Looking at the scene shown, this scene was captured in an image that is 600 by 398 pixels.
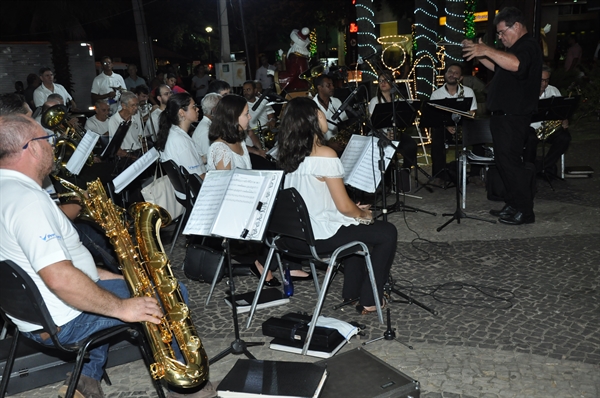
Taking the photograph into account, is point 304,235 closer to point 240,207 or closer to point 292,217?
point 292,217

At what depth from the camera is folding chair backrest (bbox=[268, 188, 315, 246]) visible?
12.5 feet

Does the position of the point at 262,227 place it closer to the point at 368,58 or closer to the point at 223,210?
the point at 223,210

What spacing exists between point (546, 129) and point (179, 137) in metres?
5.40

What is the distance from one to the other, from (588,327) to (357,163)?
2203 mm

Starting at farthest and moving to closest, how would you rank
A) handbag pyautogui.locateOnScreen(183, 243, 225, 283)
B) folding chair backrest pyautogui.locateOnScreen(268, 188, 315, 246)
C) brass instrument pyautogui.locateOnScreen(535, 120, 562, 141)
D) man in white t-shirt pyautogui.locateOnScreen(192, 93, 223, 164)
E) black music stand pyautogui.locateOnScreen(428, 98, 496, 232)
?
brass instrument pyautogui.locateOnScreen(535, 120, 562, 141), man in white t-shirt pyautogui.locateOnScreen(192, 93, 223, 164), black music stand pyautogui.locateOnScreen(428, 98, 496, 232), handbag pyautogui.locateOnScreen(183, 243, 225, 283), folding chair backrest pyautogui.locateOnScreen(268, 188, 315, 246)

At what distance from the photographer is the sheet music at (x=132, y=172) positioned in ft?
15.2

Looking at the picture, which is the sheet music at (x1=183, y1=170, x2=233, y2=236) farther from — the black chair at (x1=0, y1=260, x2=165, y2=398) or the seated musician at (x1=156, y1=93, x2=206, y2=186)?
the seated musician at (x1=156, y1=93, x2=206, y2=186)

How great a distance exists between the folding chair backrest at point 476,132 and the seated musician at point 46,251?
18.0 ft

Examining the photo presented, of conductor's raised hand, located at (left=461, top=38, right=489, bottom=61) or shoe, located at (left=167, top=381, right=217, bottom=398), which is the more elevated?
conductor's raised hand, located at (left=461, top=38, right=489, bottom=61)

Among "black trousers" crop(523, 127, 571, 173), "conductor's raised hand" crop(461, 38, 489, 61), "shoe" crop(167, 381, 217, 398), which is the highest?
"conductor's raised hand" crop(461, 38, 489, 61)

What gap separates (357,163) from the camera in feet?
16.6

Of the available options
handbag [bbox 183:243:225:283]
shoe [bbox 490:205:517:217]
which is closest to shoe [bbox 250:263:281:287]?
handbag [bbox 183:243:225:283]

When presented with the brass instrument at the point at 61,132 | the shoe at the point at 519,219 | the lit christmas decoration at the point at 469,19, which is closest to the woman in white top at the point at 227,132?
the brass instrument at the point at 61,132

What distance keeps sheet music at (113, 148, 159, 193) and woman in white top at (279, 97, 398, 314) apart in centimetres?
121
